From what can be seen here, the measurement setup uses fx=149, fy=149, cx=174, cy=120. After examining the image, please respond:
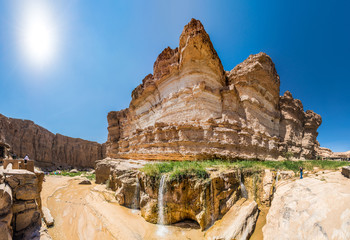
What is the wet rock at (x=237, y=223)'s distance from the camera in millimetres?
6211

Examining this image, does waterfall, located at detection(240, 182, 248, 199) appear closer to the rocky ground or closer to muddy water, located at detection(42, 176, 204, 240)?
the rocky ground

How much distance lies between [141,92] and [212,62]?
11.2 m

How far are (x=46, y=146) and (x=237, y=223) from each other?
4788 centimetres

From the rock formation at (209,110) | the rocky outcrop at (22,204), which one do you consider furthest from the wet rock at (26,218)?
the rock formation at (209,110)

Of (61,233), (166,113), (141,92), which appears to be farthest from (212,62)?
(61,233)

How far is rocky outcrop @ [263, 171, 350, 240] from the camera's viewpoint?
4195 mm

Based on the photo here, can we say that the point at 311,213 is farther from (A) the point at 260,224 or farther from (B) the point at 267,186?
(B) the point at 267,186

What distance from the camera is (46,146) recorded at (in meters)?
38.3

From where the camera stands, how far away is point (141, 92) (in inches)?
866

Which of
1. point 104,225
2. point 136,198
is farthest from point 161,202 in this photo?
point 104,225

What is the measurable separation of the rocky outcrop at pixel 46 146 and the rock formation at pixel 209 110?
3122cm

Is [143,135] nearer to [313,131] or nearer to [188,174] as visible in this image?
[188,174]

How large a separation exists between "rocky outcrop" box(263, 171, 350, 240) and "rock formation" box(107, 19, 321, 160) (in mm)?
6773

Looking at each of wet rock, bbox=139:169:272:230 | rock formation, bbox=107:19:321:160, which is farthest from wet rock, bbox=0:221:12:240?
rock formation, bbox=107:19:321:160
